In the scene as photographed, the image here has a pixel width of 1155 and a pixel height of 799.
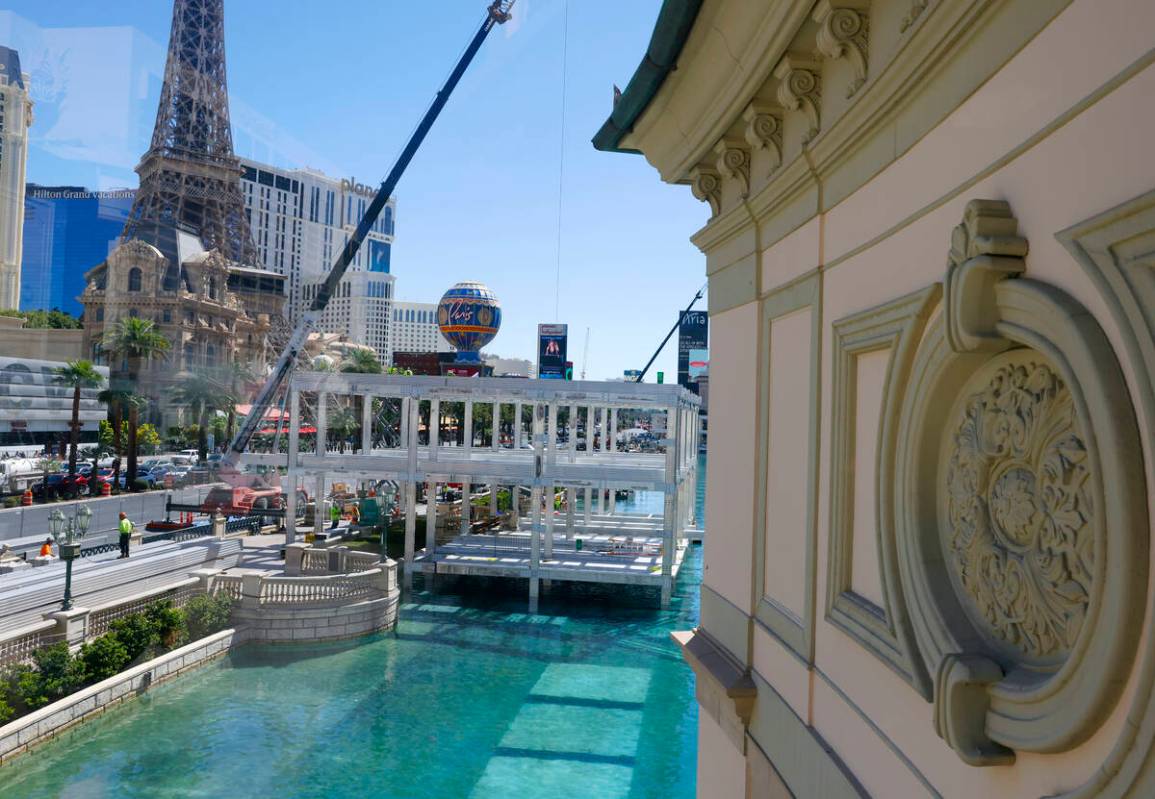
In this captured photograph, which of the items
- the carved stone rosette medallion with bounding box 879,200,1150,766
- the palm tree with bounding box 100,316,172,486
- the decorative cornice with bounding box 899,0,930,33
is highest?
the palm tree with bounding box 100,316,172,486

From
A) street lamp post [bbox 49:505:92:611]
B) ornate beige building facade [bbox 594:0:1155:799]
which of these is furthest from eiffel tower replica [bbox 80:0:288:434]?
ornate beige building facade [bbox 594:0:1155:799]

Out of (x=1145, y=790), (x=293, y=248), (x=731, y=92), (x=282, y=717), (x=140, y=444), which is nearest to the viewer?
(x=1145, y=790)

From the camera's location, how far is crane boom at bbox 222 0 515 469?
46.5 m

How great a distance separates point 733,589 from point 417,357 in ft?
302

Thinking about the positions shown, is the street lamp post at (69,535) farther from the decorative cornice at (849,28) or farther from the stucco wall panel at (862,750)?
the decorative cornice at (849,28)

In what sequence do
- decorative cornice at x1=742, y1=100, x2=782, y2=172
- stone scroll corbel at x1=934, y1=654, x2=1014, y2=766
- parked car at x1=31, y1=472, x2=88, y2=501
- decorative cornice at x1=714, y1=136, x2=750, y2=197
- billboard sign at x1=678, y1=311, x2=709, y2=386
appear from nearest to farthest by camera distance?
stone scroll corbel at x1=934, y1=654, x2=1014, y2=766 < decorative cornice at x1=742, y1=100, x2=782, y2=172 < decorative cornice at x1=714, y1=136, x2=750, y2=197 < parked car at x1=31, y1=472, x2=88, y2=501 < billboard sign at x1=678, y1=311, x2=709, y2=386

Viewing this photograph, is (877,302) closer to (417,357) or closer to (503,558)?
(503,558)

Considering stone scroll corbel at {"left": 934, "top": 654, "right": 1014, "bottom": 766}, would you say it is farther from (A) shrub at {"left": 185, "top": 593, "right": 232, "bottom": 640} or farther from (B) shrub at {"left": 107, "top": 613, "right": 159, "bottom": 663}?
(A) shrub at {"left": 185, "top": 593, "right": 232, "bottom": 640}

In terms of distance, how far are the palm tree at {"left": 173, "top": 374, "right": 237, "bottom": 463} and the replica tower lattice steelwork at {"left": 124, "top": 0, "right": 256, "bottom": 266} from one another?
38925 mm

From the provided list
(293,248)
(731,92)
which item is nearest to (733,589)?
(731,92)

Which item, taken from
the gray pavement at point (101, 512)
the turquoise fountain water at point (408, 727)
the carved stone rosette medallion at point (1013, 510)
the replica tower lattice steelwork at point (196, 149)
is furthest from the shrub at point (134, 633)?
the replica tower lattice steelwork at point (196, 149)

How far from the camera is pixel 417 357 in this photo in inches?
3745

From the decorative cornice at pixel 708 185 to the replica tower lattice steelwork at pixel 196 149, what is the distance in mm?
100519

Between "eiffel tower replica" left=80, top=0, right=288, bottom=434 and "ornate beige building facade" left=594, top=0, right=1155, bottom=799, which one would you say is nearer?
"ornate beige building facade" left=594, top=0, right=1155, bottom=799
